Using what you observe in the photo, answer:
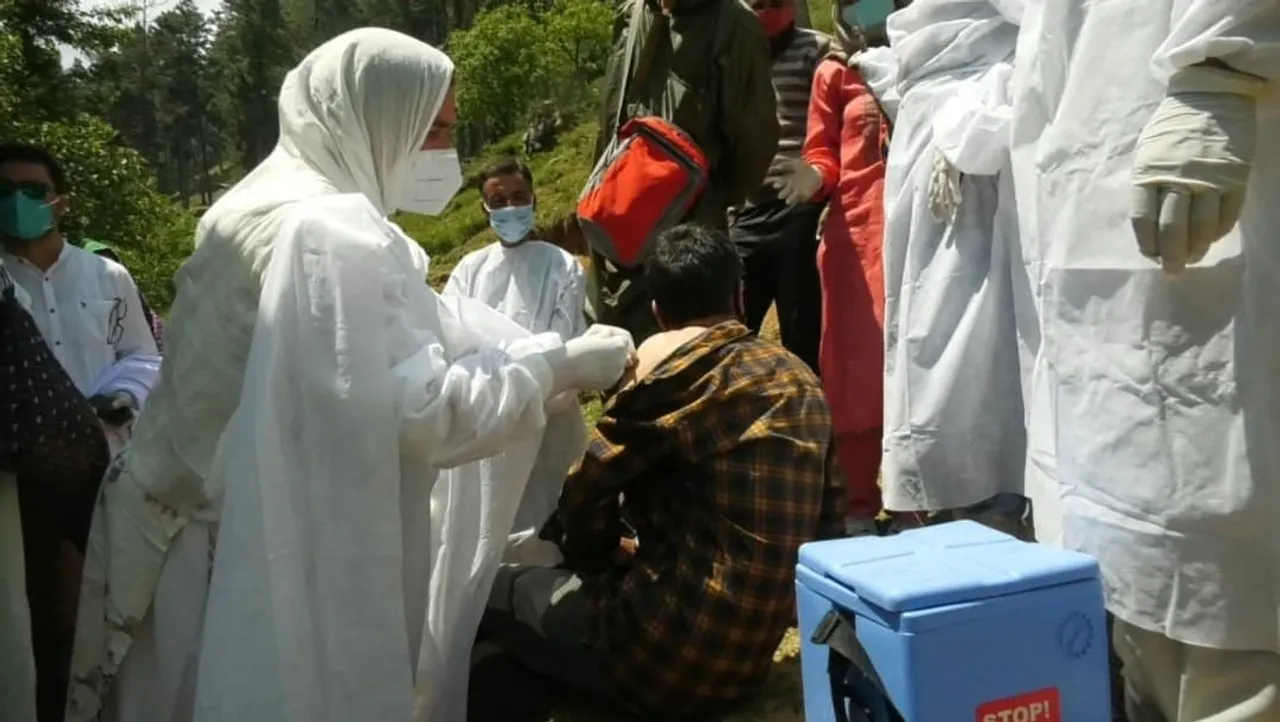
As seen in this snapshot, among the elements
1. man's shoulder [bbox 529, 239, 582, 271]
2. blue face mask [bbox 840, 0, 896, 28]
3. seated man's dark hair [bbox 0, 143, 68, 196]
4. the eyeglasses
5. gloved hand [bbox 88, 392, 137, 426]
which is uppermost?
blue face mask [bbox 840, 0, 896, 28]

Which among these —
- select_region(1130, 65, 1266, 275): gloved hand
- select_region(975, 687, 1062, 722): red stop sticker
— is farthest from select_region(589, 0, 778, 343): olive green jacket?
select_region(975, 687, 1062, 722): red stop sticker

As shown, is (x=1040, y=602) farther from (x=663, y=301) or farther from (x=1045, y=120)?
(x=663, y=301)

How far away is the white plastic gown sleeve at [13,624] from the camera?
262 centimetres

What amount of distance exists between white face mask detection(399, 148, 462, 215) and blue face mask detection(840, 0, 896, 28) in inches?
60.4

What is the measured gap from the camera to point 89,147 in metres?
9.12

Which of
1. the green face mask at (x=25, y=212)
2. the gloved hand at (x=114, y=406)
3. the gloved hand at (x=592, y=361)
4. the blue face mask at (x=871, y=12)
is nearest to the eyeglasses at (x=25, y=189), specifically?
the green face mask at (x=25, y=212)

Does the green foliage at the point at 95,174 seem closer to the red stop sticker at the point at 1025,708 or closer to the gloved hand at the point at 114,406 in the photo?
the gloved hand at the point at 114,406

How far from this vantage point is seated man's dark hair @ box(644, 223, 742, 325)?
2721 mm

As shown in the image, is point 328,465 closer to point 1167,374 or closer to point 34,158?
point 1167,374

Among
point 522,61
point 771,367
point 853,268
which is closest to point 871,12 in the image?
point 853,268

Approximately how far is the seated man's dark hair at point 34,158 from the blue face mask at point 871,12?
8.56ft

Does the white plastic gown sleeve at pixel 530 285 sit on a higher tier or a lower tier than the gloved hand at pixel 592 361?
lower

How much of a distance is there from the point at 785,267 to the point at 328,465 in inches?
88.7

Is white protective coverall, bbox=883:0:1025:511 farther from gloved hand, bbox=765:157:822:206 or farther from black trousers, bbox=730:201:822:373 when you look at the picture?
black trousers, bbox=730:201:822:373
